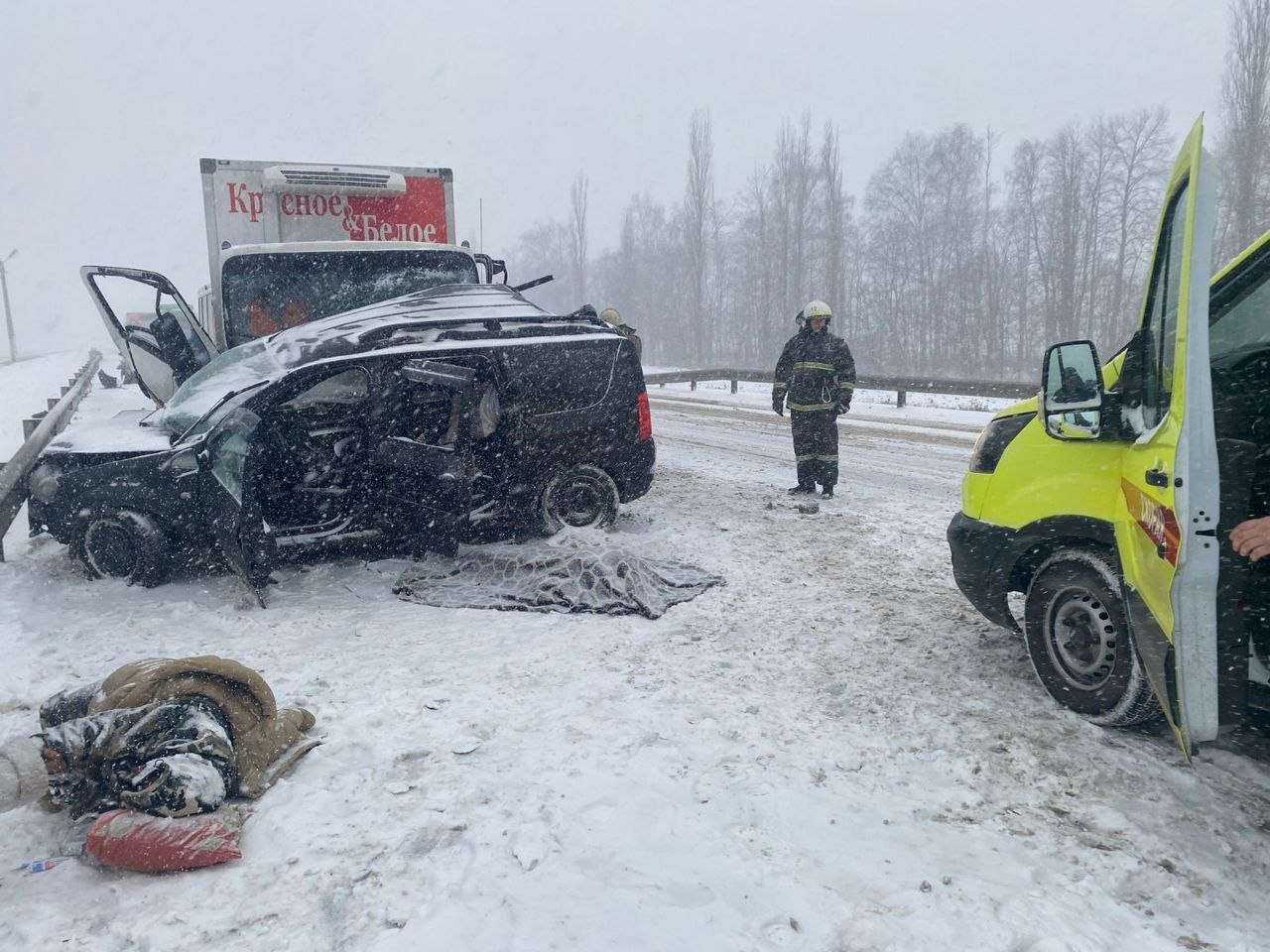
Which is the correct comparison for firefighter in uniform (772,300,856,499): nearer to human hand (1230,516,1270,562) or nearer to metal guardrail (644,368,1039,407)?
human hand (1230,516,1270,562)

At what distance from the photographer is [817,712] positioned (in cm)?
359

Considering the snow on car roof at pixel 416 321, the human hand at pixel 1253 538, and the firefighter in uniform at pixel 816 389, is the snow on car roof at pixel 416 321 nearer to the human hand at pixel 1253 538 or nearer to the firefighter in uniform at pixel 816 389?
the firefighter in uniform at pixel 816 389

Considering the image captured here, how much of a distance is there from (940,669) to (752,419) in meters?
11.5

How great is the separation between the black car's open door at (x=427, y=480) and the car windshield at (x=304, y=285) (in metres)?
3.18

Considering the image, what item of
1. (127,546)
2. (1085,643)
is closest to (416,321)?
(127,546)

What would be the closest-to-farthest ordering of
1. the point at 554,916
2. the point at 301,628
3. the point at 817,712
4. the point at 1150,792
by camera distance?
the point at 554,916
the point at 1150,792
the point at 817,712
the point at 301,628

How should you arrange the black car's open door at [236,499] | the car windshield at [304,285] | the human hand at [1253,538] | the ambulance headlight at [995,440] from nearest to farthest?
the human hand at [1253,538]
the ambulance headlight at [995,440]
the black car's open door at [236,499]
the car windshield at [304,285]

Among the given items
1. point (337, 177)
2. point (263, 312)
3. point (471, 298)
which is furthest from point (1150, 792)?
point (337, 177)

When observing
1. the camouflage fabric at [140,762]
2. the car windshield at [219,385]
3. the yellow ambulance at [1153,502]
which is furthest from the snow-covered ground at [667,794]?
the car windshield at [219,385]

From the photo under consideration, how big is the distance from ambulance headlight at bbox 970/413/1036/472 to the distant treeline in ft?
125

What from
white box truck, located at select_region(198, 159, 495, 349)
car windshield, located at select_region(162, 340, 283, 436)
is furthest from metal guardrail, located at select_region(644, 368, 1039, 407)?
car windshield, located at select_region(162, 340, 283, 436)

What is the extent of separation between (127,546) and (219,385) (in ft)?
4.26

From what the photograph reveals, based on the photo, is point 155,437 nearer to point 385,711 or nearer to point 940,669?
point 385,711

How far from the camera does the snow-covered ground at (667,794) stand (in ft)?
7.59
